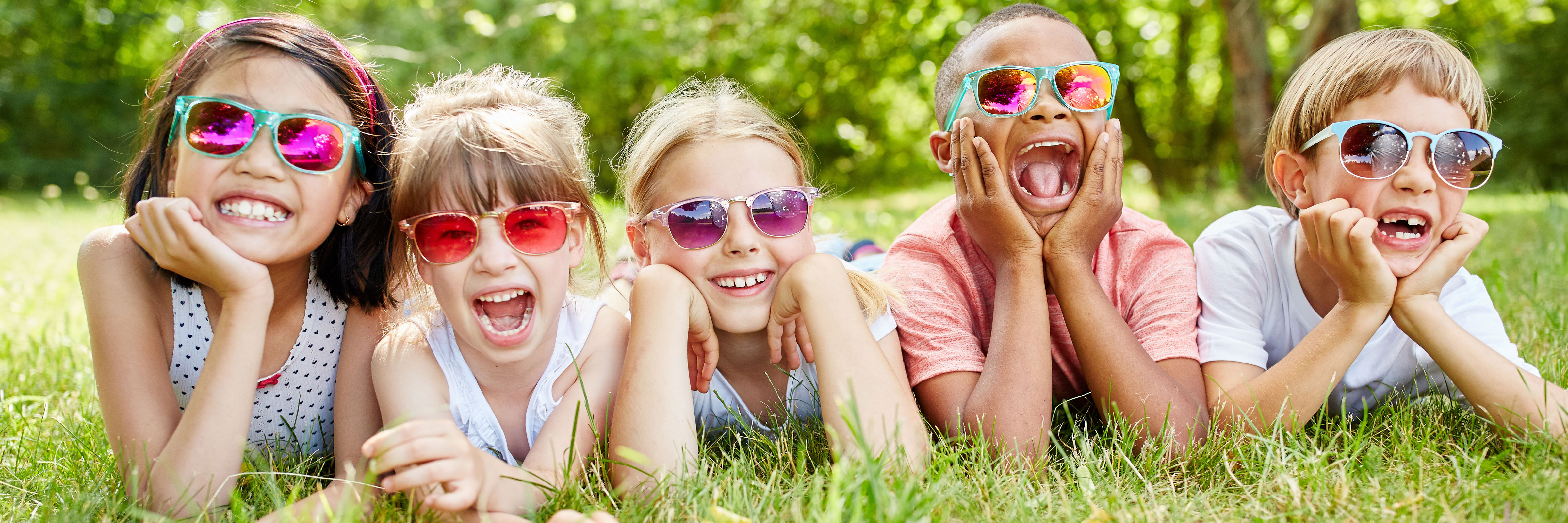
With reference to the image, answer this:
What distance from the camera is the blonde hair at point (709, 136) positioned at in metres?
2.60

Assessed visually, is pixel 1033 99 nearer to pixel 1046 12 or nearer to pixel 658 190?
pixel 1046 12

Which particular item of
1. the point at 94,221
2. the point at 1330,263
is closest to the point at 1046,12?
the point at 1330,263

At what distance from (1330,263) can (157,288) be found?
3053 mm

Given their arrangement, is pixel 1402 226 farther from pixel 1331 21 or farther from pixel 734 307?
pixel 1331 21

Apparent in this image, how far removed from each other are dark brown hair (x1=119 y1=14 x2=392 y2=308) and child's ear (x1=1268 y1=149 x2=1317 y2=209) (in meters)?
2.62

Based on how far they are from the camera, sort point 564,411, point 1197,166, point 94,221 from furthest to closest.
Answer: point 1197,166, point 94,221, point 564,411

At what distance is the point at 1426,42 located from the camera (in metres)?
2.38

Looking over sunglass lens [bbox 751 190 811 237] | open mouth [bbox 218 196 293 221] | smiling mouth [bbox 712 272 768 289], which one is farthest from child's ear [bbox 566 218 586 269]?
open mouth [bbox 218 196 293 221]

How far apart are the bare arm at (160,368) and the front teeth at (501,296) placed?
0.49 meters

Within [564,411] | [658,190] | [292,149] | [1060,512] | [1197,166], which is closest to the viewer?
[1060,512]

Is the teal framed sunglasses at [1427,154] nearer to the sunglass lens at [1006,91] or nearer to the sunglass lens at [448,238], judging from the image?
the sunglass lens at [1006,91]

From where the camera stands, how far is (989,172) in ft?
8.61

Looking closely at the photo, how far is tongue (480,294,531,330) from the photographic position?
7.82 ft

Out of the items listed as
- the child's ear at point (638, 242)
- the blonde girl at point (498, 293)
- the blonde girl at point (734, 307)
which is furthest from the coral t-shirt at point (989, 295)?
the blonde girl at point (498, 293)
